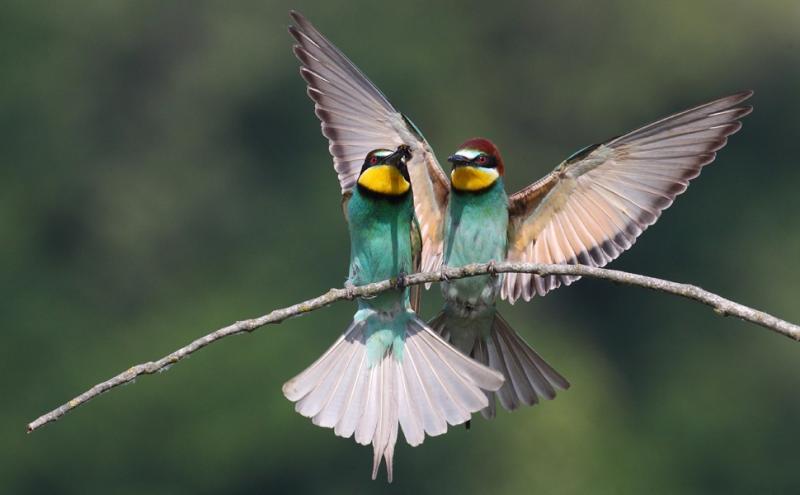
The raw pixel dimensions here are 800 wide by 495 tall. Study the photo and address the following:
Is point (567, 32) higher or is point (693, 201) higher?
point (567, 32)

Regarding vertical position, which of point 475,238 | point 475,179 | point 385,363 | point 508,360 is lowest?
point 508,360

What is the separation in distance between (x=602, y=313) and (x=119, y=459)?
7258 mm

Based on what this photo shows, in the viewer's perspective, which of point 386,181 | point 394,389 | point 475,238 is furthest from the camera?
point 475,238

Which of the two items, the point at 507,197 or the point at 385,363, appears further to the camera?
the point at 507,197

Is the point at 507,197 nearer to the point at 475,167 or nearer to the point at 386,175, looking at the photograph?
the point at 475,167

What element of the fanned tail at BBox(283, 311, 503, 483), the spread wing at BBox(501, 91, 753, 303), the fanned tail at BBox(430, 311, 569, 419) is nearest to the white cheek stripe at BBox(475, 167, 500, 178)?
the spread wing at BBox(501, 91, 753, 303)

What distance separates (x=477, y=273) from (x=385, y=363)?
0.65m

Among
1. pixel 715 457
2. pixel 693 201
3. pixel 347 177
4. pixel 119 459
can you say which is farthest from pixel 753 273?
pixel 347 177

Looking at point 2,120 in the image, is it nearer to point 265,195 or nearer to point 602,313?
point 265,195

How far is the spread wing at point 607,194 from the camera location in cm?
462

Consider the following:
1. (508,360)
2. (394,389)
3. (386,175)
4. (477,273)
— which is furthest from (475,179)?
(477,273)

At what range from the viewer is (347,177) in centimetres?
484

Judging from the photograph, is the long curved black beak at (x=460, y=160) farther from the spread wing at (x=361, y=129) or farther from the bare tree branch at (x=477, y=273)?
the bare tree branch at (x=477, y=273)

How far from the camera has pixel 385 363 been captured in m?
4.41
